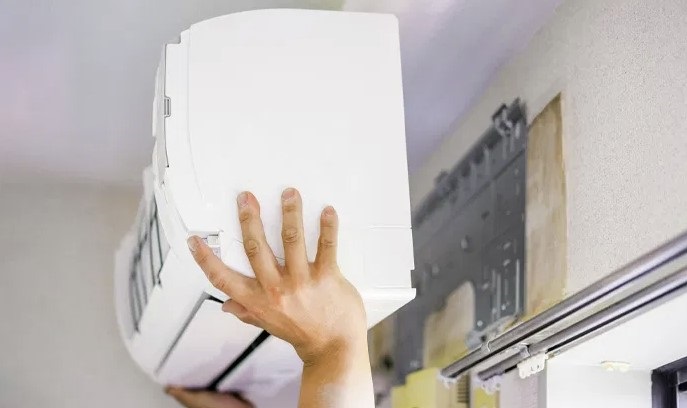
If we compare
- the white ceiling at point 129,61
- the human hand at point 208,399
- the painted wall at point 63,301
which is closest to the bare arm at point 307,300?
the white ceiling at point 129,61

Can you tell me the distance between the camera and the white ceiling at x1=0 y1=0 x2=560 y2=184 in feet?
4.61

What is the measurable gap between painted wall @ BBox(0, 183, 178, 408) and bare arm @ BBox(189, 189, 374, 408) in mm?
1146

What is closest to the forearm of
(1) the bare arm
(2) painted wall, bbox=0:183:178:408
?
(1) the bare arm

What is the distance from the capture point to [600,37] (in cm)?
121

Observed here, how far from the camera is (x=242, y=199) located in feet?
3.36

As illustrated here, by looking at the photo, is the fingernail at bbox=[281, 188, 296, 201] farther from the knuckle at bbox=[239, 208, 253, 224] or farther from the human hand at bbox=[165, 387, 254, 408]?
the human hand at bbox=[165, 387, 254, 408]

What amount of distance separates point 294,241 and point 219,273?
9cm

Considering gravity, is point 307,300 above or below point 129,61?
below

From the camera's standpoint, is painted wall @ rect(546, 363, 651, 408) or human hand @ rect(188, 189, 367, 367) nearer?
human hand @ rect(188, 189, 367, 367)

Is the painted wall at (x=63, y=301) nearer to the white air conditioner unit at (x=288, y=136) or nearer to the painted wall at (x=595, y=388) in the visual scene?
the white air conditioner unit at (x=288, y=136)

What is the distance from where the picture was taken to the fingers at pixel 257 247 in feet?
3.27

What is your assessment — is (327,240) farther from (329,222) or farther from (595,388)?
(595,388)

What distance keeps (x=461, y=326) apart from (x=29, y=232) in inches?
43.7

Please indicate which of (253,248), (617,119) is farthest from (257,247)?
(617,119)
